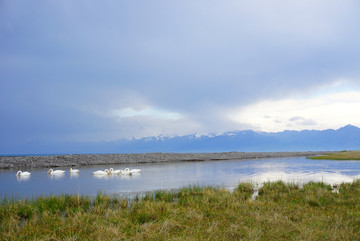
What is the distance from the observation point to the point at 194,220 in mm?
9219

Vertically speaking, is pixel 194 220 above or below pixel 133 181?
above

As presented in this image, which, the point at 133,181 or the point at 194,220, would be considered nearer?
the point at 194,220

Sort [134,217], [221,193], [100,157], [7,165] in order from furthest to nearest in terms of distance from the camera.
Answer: [100,157] → [7,165] → [221,193] → [134,217]

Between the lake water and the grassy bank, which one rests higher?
the grassy bank

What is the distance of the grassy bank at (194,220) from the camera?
299 inches

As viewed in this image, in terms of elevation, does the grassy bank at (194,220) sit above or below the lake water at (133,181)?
above

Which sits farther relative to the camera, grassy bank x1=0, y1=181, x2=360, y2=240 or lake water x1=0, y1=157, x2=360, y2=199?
lake water x1=0, y1=157, x2=360, y2=199

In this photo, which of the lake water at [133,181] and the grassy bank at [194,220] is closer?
the grassy bank at [194,220]

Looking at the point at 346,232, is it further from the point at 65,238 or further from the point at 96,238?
the point at 65,238

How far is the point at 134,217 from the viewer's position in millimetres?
9602

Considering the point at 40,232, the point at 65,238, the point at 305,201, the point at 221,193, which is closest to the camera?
the point at 65,238

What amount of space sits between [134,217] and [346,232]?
663 cm

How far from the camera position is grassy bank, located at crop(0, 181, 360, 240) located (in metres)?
7.60

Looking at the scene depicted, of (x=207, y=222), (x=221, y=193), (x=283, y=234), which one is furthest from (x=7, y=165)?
(x=283, y=234)
